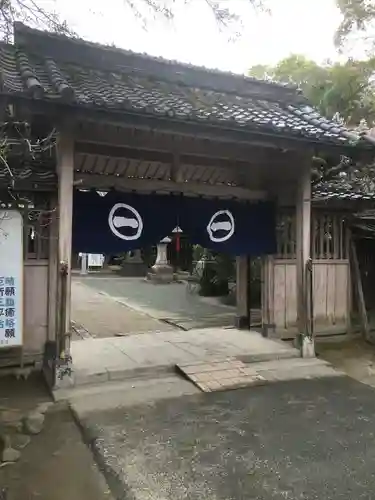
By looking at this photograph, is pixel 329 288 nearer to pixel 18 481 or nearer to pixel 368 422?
pixel 368 422

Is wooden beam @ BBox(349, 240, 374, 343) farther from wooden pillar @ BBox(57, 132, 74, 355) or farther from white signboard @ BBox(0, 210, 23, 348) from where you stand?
white signboard @ BBox(0, 210, 23, 348)

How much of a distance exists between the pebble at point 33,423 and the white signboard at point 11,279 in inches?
46.5

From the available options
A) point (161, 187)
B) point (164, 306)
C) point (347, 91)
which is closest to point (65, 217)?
point (161, 187)

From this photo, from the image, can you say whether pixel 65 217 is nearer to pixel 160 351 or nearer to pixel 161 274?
pixel 160 351

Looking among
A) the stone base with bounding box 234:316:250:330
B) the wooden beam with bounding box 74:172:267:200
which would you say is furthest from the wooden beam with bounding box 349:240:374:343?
the wooden beam with bounding box 74:172:267:200


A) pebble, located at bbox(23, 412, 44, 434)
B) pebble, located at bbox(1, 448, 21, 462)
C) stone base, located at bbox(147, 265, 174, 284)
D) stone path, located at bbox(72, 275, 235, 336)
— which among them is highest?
stone base, located at bbox(147, 265, 174, 284)

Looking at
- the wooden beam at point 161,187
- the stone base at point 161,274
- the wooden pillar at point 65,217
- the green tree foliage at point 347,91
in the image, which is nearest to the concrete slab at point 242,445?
the wooden pillar at point 65,217

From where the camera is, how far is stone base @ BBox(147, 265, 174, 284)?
22.8 meters

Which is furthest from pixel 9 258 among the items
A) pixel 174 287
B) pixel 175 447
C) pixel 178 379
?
pixel 174 287

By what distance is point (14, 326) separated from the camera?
232 inches

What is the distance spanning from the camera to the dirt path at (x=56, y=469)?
11.7 feet

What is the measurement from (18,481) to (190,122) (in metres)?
4.48

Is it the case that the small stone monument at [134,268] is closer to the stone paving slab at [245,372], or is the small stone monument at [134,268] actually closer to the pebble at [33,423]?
the stone paving slab at [245,372]

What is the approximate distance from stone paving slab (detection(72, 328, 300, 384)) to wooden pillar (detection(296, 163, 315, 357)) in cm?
29
